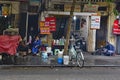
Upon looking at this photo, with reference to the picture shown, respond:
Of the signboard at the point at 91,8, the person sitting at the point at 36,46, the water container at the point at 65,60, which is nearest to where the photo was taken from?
the water container at the point at 65,60

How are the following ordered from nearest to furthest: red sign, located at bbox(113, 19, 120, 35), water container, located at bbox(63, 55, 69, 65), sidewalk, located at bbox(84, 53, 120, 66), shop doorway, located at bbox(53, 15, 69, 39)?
water container, located at bbox(63, 55, 69, 65)
sidewalk, located at bbox(84, 53, 120, 66)
red sign, located at bbox(113, 19, 120, 35)
shop doorway, located at bbox(53, 15, 69, 39)

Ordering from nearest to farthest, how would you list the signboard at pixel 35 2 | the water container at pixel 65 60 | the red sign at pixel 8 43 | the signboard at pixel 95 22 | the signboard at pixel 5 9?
the water container at pixel 65 60
the red sign at pixel 8 43
the signboard at pixel 5 9
the signboard at pixel 35 2
the signboard at pixel 95 22

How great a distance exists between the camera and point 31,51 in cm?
2714

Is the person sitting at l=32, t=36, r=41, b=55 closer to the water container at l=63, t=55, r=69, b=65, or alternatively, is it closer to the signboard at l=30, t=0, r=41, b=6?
the signboard at l=30, t=0, r=41, b=6

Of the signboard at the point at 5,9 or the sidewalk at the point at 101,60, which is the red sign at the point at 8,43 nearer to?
the sidewalk at the point at 101,60

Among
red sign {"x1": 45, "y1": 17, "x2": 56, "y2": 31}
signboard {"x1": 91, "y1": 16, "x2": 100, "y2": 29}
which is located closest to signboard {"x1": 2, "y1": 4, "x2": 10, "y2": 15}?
red sign {"x1": 45, "y1": 17, "x2": 56, "y2": 31}

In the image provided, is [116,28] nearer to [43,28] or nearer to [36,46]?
[43,28]

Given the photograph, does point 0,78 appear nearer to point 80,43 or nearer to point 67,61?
point 67,61

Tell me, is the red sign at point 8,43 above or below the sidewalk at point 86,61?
above

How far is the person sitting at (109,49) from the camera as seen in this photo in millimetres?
28156

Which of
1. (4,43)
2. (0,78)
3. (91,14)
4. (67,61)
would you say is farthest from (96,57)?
(0,78)

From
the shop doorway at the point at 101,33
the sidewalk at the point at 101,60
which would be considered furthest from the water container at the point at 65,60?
the shop doorway at the point at 101,33

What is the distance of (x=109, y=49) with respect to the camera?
28594 mm

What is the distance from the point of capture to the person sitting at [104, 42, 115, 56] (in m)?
28.2
